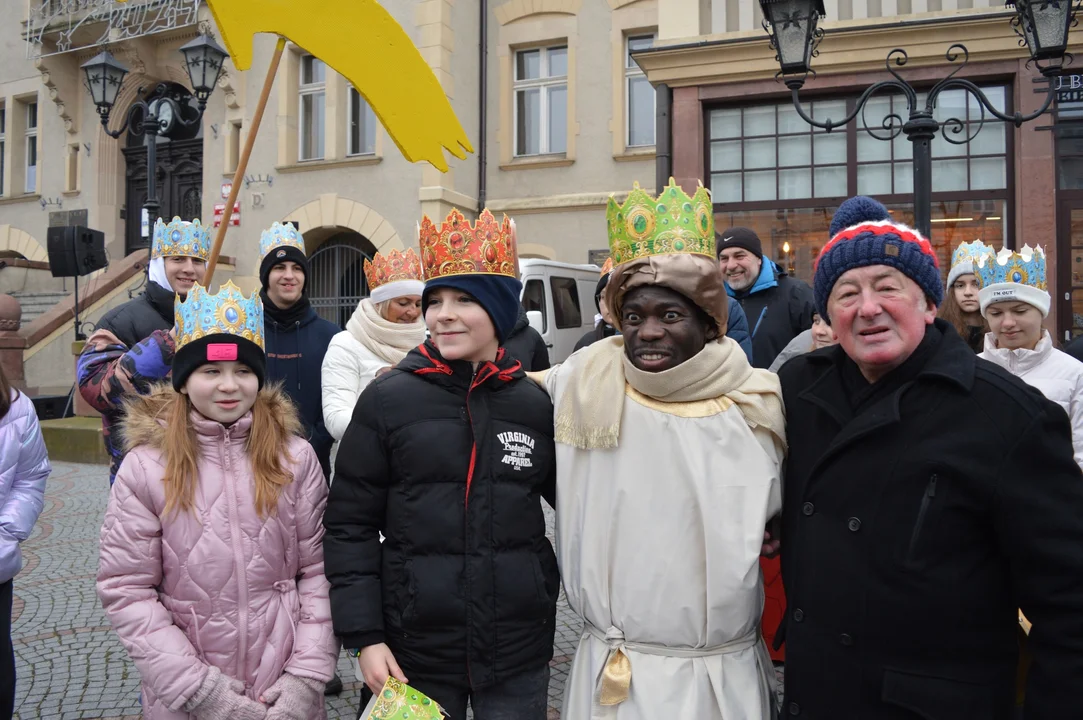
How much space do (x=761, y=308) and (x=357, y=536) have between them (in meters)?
3.41

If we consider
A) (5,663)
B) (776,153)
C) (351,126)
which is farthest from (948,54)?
(351,126)

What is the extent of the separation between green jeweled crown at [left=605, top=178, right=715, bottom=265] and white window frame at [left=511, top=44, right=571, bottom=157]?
1343cm

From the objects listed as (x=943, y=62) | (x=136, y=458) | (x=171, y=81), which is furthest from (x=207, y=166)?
(x=136, y=458)

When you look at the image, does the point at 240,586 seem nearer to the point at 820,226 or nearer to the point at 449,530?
the point at 449,530

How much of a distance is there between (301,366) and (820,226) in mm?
8333

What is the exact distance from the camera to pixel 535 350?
4895 millimetres

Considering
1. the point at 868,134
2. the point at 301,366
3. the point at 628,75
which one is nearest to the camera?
the point at 301,366

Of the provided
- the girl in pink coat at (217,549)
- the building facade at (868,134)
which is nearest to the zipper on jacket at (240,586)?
the girl in pink coat at (217,549)

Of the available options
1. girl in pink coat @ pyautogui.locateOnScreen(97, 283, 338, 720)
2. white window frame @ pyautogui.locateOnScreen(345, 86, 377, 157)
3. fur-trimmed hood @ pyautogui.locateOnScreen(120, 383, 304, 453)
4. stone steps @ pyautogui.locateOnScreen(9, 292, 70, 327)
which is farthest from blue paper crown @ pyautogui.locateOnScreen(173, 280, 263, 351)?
stone steps @ pyautogui.locateOnScreen(9, 292, 70, 327)

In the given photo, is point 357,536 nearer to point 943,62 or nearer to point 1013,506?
point 1013,506

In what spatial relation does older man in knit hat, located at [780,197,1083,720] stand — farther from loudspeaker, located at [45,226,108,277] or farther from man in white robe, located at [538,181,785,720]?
loudspeaker, located at [45,226,108,277]

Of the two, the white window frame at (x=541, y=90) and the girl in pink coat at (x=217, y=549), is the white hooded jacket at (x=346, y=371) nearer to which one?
the girl in pink coat at (x=217, y=549)

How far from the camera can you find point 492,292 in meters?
2.43

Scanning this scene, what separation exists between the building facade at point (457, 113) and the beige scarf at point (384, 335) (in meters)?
10.5
